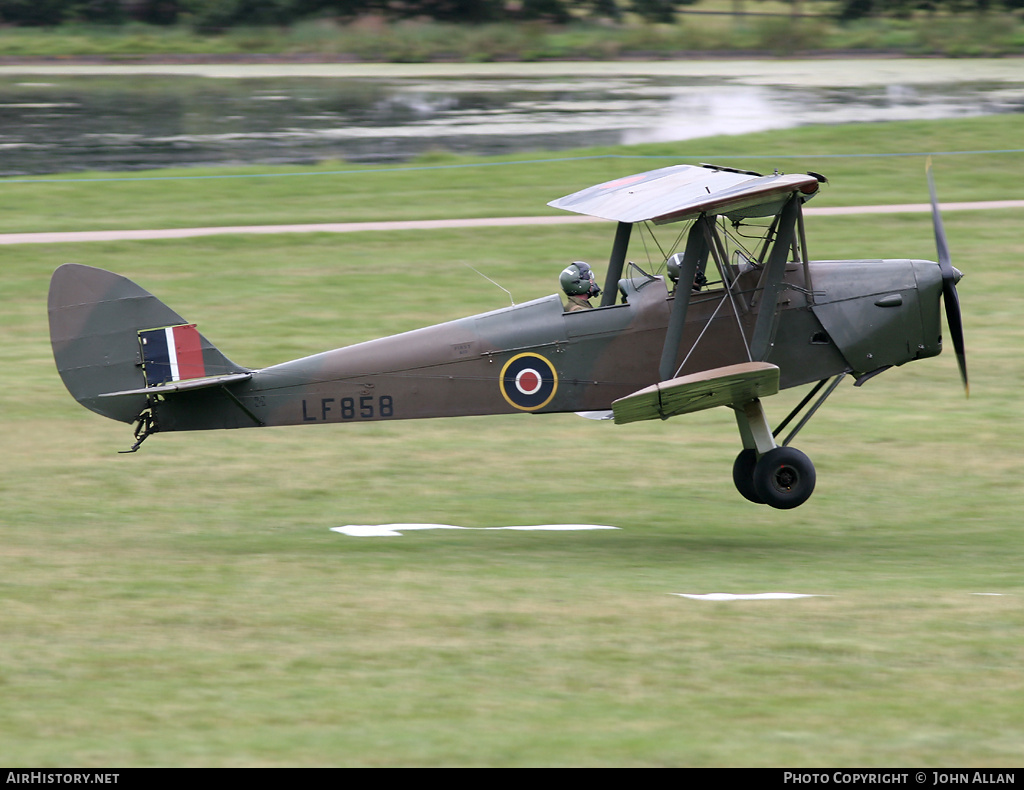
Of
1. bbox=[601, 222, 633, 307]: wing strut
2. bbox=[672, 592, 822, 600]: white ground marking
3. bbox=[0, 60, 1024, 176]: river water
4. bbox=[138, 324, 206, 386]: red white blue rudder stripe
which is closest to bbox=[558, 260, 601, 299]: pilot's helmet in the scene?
bbox=[601, 222, 633, 307]: wing strut

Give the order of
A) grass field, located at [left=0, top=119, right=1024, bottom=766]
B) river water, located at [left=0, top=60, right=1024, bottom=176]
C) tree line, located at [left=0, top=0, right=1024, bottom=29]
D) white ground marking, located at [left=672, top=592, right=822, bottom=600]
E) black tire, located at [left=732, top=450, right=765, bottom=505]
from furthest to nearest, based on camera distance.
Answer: tree line, located at [left=0, top=0, right=1024, bottom=29], river water, located at [left=0, top=60, right=1024, bottom=176], black tire, located at [left=732, top=450, right=765, bottom=505], white ground marking, located at [left=672, top=592, right=822, bottom=600], grass field, located at [left=0, top=119, right=1024, bottom=766]

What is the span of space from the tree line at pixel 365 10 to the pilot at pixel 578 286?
4237cm

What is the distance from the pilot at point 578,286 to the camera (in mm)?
12609

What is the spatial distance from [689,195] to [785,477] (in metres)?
2.81

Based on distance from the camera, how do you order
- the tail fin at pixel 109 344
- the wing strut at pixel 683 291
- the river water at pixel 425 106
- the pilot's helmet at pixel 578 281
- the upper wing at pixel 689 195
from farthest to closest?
the river water at pixel 425 106 < the pilot's helmet at pixel 578 281 < the tail fin at pixel 109 344 < the wing strut at pixel 683 291 < the upper wing at pixel 689 195

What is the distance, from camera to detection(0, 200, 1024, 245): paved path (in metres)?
24.2

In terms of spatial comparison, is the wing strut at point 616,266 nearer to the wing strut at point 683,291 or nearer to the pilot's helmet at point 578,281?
the pilot's helmet at point 578,281

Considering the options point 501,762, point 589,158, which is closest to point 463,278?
point 589,158

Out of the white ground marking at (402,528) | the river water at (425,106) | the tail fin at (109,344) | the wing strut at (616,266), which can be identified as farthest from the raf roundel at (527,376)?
the river water at (425,106)

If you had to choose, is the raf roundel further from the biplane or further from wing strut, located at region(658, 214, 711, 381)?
wing strut, located at region(658, 214, 711, 381)

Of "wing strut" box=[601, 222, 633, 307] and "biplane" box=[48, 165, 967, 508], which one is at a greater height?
"wing strut" box=[601, 222, 633, 307]

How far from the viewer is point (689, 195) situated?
12.1 m

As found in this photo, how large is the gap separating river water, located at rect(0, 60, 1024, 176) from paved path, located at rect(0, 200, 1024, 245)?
534 cm
